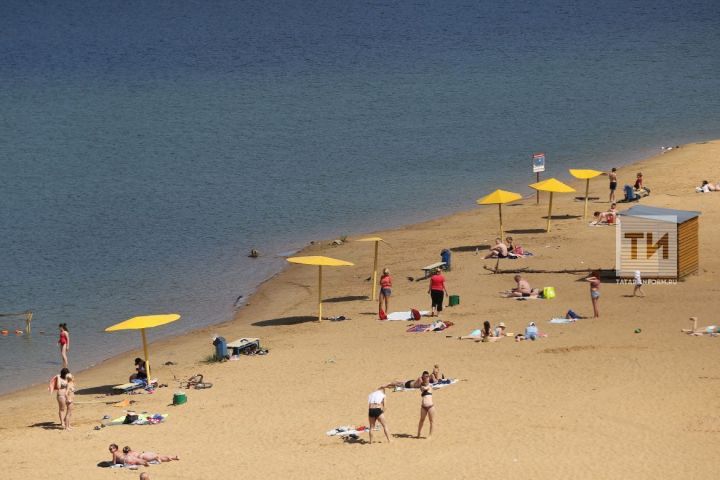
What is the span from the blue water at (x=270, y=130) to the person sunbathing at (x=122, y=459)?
10.1 m

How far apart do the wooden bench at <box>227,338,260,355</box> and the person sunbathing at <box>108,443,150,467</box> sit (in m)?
7.63

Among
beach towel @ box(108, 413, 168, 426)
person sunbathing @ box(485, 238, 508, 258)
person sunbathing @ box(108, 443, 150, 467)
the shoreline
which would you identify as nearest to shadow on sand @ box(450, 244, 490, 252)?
person sunbathing @ box(485, 238, 508, 258)

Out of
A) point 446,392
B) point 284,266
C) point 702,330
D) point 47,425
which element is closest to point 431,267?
point 284,266

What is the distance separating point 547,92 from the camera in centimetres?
7562

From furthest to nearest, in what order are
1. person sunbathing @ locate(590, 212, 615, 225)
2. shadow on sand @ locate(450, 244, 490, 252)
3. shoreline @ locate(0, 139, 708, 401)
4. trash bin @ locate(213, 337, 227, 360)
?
person sunbathing @ locate(590, 212, 615, 225) < shadow on sand @ locate(450, 244, 490, 252) < shoreline @ locate(0, 139, 708, 401) < trash bin @ locate(213, 337, 227, 360)

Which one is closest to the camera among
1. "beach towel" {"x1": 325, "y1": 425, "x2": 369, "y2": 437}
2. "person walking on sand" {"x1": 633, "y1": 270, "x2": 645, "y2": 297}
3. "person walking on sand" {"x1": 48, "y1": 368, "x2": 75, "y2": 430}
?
"beach towel" {"x1": 325, "y1": 425, "x2": 369, "y2": 437}

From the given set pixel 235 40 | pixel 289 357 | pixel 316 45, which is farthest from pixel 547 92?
pixel 289 357

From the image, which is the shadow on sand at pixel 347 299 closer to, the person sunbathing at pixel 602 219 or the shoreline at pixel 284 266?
the shoreline at pixel 284 266

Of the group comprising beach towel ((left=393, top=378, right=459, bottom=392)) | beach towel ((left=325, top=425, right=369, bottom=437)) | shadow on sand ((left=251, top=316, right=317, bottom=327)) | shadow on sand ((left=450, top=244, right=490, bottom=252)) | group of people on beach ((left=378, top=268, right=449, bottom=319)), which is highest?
shadow on sand ((left=450, top=244, right=490, bottom=252))

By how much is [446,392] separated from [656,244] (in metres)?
9.83

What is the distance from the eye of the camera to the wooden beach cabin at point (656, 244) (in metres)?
30.9

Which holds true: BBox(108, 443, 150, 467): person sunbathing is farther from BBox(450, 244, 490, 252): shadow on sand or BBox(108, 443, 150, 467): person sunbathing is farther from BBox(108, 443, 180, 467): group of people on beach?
BBox(450, 244, 490, 252): shadow on sand

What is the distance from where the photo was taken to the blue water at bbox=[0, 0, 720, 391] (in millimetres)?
40719

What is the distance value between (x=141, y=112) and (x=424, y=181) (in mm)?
27412
